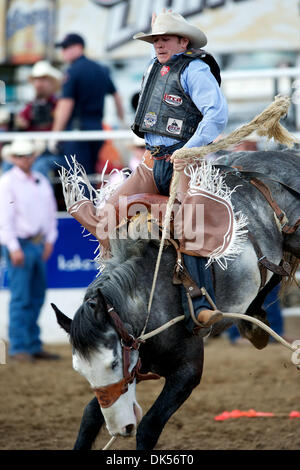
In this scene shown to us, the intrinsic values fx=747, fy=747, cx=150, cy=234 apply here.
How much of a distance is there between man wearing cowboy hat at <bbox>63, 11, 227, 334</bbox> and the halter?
1.24 feet

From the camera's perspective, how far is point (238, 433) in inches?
197

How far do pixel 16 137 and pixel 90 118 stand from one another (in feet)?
2.75

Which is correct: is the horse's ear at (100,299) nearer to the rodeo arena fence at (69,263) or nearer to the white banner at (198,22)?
the rodeo arena fence at (69,263)

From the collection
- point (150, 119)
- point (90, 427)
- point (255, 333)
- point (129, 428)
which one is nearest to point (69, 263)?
point (255, 333)

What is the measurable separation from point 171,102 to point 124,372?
4.64ft

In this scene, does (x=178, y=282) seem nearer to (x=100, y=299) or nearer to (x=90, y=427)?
(x=100, y=299)

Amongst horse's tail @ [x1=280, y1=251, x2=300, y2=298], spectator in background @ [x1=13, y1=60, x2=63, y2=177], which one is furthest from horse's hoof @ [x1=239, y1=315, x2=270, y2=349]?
spectator in background @ [x1=13, y1=60, x2=63, y2=177]

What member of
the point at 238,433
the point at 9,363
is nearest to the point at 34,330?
the point at 9,363

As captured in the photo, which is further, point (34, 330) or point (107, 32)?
point (107, 32)

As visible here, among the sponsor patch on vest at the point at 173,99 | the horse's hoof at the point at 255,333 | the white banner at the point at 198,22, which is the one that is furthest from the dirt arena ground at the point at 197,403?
the white banner at the point at 198,22

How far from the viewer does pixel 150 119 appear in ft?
13.0
